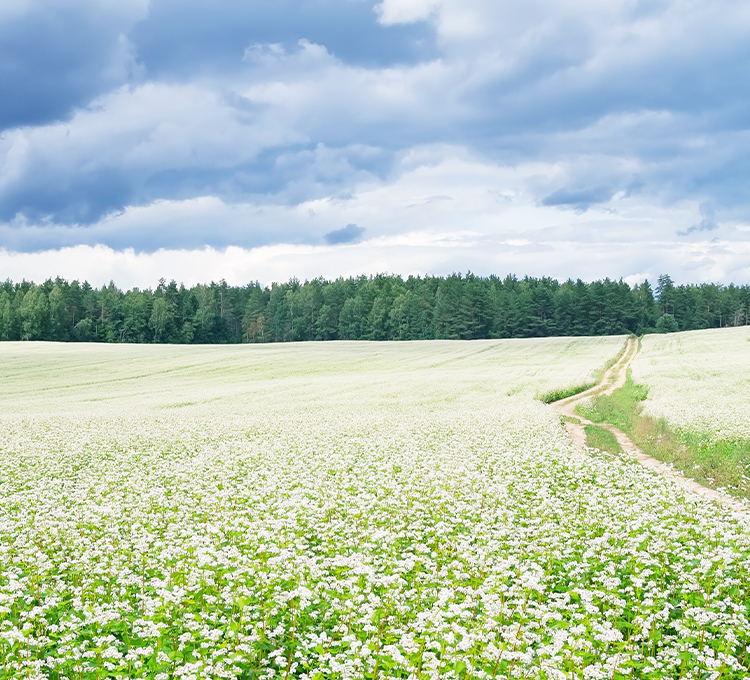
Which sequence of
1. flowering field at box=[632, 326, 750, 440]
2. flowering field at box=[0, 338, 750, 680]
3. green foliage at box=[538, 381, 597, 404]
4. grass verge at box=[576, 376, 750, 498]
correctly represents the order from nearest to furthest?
1. flowering field at box=[0, 338, 750, 680]
2. grass verge at box=[576, 376, 750, 498]
3. flowering field at box=[632, 326, 750, 440]
4. green foliage at box=[538, 381, 597, 404]

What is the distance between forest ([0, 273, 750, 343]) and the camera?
133375 mm

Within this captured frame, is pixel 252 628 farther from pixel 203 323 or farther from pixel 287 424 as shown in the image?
pixel 203 323

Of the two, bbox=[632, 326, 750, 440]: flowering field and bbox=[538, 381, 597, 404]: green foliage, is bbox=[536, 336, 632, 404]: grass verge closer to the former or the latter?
bbox=[538, 381, 597, 404]: green foliage

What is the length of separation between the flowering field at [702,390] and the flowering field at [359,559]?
5.51m

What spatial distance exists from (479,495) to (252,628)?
8127 millimetres

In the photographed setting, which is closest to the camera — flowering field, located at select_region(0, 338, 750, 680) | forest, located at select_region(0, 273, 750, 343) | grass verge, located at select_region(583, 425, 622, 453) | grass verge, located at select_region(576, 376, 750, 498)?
flowering field, located at select_region(0, 338, 750, 680)

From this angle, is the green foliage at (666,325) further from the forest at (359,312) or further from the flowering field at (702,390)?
the flowering field at (702,390)

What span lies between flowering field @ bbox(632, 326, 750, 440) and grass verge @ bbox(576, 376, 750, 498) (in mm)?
566

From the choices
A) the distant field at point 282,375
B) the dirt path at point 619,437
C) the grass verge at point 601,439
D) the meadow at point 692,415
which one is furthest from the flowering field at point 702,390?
the distant field at point 282,375

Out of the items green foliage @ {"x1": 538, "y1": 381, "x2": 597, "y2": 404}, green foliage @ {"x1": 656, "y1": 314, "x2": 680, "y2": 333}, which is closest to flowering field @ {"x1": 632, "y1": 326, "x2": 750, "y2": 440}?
green foliage @ {"x1": 538, "y1": 381, "x2": 597, "y2": 404}

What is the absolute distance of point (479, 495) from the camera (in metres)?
14.7

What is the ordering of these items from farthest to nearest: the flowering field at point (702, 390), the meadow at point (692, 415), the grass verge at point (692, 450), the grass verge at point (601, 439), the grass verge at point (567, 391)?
the grass verge at point (567, 391), the flowering field at point (702, 390), the grass verge at point (601, 439), the meadow at point (692, 415), the grass verge at point (692, 450)

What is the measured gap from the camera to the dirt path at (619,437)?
50.1ft

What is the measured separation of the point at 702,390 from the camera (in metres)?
35.3
